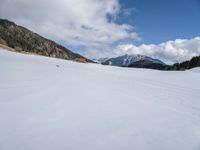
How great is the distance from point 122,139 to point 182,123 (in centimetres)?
162

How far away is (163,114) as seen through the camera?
14.8 ft

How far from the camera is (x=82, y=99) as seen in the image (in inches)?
201

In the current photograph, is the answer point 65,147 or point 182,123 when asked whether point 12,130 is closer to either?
point 65,147

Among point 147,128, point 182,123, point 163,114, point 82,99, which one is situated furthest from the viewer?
point 82,99

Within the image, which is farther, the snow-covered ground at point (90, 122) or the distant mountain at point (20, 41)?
the distant mountain at point (20, 41)

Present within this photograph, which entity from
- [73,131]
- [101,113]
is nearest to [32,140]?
[73,131]

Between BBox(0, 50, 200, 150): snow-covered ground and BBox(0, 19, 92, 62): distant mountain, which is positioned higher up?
BBox(0, 19, 92, 62): distant mountain

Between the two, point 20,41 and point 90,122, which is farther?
point 20,41

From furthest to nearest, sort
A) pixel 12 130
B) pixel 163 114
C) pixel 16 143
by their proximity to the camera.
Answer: pixel 163 114, pixel 12 130, pixel 16 143

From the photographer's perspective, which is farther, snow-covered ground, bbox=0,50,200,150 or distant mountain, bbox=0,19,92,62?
distant mountain, bbox=0,19,92,62

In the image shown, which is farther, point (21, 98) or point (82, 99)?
point (82, 99)

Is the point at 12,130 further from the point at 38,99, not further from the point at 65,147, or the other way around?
the point at 38,99

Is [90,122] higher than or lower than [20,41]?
lower

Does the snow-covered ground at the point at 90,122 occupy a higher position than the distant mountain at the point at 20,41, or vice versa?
the distant mountain at the point at 20,41
